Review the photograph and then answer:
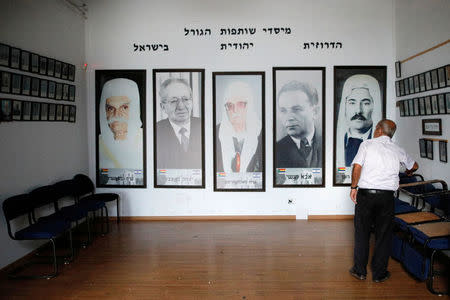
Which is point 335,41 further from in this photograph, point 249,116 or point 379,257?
point 379,257

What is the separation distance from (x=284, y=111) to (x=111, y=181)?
133 inches

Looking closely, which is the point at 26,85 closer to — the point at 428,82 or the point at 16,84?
the point at 16,84

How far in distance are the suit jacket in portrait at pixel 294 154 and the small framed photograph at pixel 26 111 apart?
381cm

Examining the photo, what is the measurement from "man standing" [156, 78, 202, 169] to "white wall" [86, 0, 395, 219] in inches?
7.6

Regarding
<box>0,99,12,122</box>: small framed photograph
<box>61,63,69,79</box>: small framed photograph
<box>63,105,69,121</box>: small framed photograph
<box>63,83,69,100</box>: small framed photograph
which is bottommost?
<box>0,99,12,122</box>: small framed photograph

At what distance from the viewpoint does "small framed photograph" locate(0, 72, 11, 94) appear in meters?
3.77

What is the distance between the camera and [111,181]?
19.2 ft

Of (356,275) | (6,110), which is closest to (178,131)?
(6,110)

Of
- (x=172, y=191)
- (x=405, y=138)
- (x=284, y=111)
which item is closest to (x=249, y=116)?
(x=284, y=111)

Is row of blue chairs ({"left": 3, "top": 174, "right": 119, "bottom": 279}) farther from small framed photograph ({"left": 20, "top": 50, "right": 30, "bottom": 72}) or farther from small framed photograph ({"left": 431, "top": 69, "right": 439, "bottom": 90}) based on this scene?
small framed photograph ({"left": 431, "top": 69, "right": 439, "bottom": 90})

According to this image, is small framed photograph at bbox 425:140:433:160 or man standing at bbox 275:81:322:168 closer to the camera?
small framed photograph at bbox 425:140:433:160

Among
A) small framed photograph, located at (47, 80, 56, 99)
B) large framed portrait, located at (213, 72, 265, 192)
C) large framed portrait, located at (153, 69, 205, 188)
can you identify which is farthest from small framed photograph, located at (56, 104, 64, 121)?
large framed portrait, located at (213, 72, 265, 192)

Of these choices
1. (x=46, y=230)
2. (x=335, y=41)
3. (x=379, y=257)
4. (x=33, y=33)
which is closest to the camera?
(x=379, y=257)

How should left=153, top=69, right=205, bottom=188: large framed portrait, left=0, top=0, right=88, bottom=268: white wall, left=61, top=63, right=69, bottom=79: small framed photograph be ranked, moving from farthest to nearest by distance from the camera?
1. left=153, top=69, right=205, bottom=188: large framed portrait
2. left=61, top=63, right=69, bottom=79: small framed photograph
3. left=0, top=0, right=88, bottom=268: white wall
